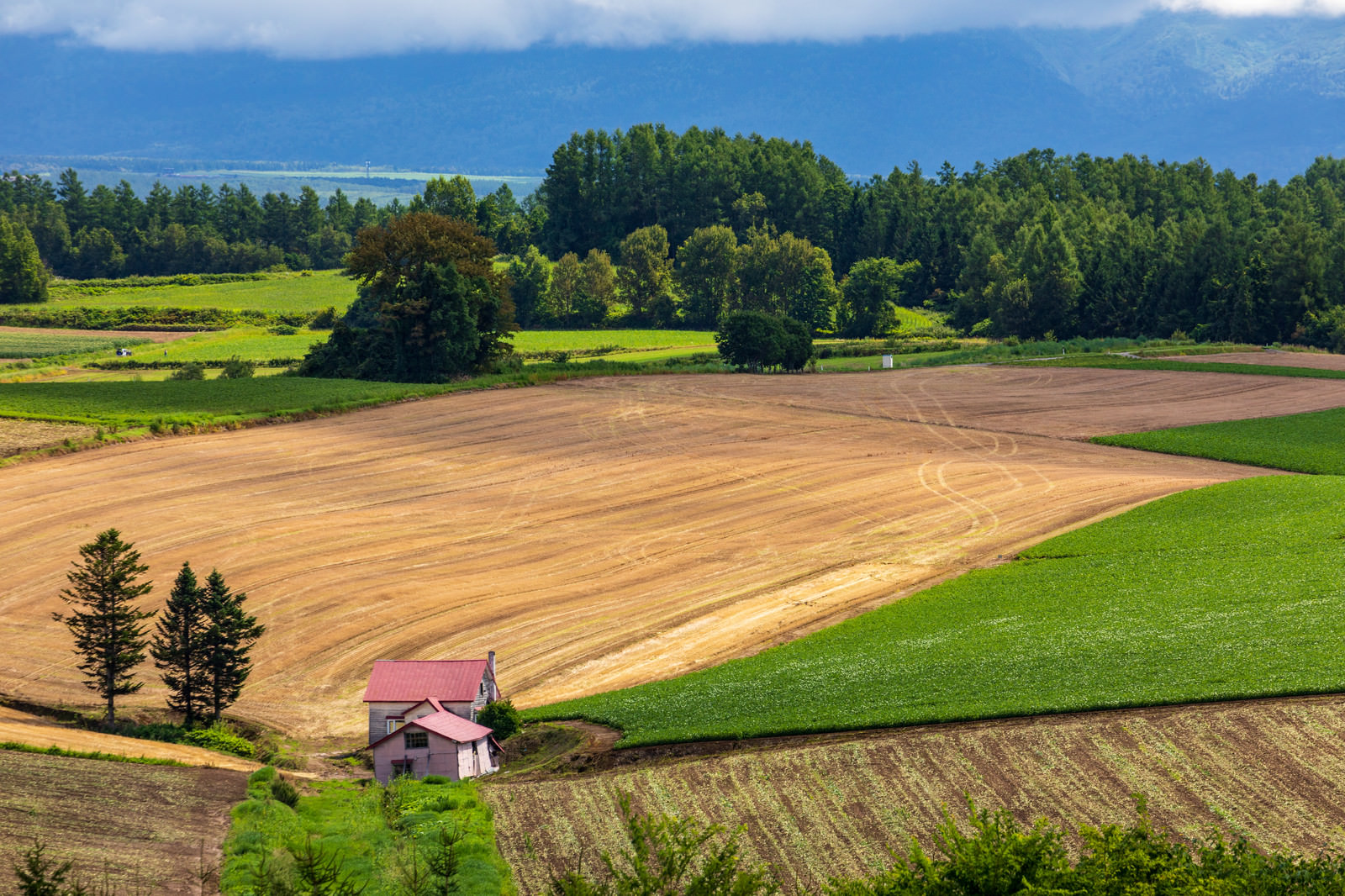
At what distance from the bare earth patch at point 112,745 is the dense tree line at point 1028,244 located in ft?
378

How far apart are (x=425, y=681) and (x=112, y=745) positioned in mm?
7290

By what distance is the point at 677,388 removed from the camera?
89125 millimetres

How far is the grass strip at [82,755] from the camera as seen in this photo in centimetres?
2556

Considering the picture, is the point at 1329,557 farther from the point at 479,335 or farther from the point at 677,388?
the point at 479,335

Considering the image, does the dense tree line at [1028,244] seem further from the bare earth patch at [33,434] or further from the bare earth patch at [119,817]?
the bare earth patch at [119,817]

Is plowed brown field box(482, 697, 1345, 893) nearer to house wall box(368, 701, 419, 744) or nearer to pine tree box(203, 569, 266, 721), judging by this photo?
house wall box(368, 701, 419, 744)

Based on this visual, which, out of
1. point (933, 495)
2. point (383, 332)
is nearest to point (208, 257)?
point (383, 332)

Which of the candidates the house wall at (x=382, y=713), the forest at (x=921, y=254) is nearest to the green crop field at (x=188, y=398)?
the forest at (x=921, y=254)

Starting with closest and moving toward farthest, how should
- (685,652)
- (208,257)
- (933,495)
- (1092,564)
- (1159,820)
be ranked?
(1159,820) < (685,652) < (1092,564) < (933,495) < (208,257)

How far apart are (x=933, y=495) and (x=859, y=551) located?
388 inches

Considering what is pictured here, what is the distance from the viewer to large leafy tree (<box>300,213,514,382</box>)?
8912 cm

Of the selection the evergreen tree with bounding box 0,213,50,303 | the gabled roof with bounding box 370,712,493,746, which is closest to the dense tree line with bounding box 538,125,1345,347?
the evergreen tree with bounding box 0,213,50,303

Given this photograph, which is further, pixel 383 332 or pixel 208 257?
pixel 208 257

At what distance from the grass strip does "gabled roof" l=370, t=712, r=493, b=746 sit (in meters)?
4.59
